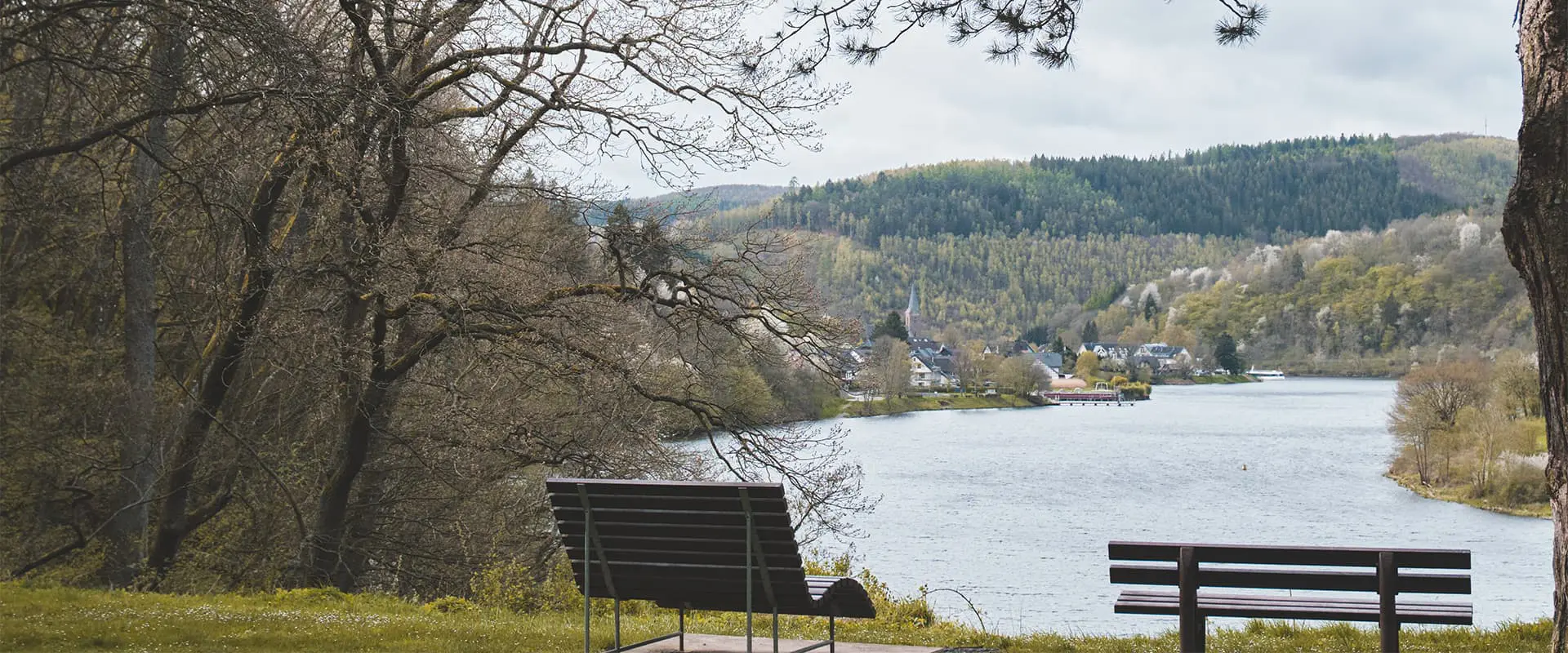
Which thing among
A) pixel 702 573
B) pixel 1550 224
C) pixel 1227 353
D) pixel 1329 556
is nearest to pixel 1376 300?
pixel 1227 353

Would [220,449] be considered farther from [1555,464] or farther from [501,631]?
[1555,464]

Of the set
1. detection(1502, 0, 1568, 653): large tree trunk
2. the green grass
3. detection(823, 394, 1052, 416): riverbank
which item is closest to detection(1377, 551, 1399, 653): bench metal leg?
the green grass

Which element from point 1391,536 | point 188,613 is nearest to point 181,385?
point 188,613

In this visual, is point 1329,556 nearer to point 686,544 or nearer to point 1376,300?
point 686,544

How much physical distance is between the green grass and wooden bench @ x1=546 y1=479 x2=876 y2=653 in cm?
92

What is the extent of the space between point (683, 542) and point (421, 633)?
231 centimetres

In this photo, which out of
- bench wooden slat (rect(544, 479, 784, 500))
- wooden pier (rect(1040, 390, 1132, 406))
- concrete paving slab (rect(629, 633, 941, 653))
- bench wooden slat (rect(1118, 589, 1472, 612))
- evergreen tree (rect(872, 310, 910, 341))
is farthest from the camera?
wooden pier (rect(1040, 390, 1132, 406))

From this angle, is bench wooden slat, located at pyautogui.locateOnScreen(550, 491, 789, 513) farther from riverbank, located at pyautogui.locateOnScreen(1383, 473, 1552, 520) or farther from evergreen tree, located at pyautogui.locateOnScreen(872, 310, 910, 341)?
evergreen tree, located at pyautogui.locateOnScreen(872, 310, 910, 341)

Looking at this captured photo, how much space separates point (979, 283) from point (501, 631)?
168 metres

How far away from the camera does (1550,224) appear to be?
4.91 m

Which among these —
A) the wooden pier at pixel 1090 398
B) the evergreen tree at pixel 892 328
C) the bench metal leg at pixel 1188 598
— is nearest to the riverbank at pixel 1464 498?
the evergreen tree at pixel 892 328

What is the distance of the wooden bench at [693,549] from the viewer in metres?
5.04

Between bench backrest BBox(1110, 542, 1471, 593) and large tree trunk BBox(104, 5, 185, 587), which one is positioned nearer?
bench backrest BBox(1110, 542, 1471, 593)

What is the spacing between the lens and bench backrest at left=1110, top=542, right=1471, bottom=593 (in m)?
5.68
